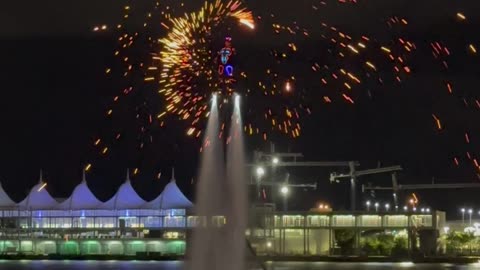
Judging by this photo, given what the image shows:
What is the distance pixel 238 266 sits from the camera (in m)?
30.9

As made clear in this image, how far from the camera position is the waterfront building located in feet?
301

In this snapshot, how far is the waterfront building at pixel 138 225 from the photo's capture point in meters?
91.8

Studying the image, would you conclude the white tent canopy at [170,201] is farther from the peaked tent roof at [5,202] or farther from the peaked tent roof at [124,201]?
the peaked tent roof at [5,202]

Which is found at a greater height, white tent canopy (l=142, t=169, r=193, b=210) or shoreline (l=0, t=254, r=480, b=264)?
white tent canopy (l=142, t=169, r=193, b=210)

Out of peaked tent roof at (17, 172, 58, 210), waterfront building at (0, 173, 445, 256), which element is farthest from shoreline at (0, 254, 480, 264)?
peaked tent roof at (17, 172, 58, 210)

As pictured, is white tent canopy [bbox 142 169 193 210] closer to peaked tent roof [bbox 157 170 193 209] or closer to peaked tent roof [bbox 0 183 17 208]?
peaked tent roof [bbox 157 170 193 209]

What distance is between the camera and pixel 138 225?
4131 inches

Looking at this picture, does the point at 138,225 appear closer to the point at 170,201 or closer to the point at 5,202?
the point at 170,201

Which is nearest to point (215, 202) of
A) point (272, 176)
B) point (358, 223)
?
point (272, 176)

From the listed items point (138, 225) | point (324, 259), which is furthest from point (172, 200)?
point (324, 259)

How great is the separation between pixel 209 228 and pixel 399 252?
5840 centimetres

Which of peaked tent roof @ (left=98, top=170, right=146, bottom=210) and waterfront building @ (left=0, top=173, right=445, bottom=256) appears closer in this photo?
waterfront building @ (left=0, top=173, right=445, bottom=256)

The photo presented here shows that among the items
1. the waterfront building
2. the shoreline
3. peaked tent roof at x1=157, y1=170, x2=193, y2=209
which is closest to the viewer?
the shoreline

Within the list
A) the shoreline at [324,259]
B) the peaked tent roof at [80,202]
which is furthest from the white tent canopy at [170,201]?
the shoreline at [324,259]
